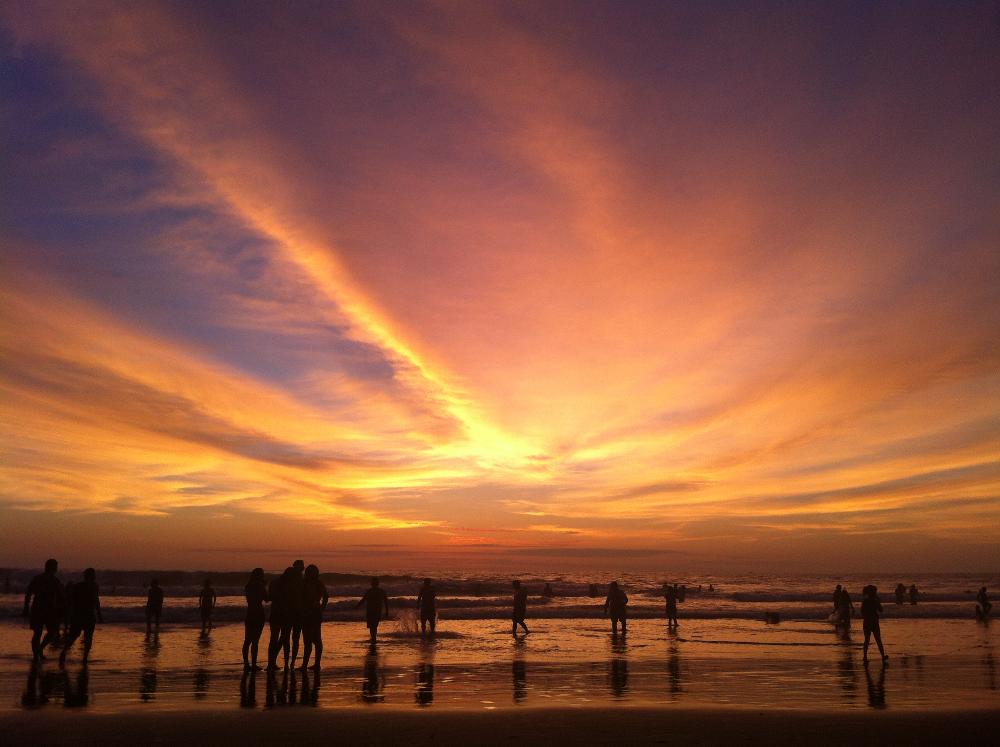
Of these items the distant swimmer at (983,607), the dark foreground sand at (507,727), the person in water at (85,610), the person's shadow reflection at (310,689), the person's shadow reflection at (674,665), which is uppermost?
the person in water at (85,610)

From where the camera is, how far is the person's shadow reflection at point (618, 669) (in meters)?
15.3

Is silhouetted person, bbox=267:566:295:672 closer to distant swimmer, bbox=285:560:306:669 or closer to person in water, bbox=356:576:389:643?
distant swimmer, bbox=285:560:306:669

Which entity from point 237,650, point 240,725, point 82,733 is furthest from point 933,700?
point 237,650

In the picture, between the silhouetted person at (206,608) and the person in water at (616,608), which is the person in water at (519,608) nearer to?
the person in water at (616,608)

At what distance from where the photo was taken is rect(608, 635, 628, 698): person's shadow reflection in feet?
50.1

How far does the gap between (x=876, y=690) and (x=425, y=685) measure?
9.53 meters

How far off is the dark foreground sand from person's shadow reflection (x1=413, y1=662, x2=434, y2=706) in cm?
166

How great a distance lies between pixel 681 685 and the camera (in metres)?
15.9

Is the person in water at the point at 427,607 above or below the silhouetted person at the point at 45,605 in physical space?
below

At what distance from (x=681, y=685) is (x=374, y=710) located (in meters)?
7.19

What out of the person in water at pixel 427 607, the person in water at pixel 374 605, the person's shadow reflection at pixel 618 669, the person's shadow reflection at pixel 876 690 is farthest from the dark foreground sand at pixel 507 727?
the person in water at pixel 427 607

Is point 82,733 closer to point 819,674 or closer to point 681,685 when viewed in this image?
point 681,685

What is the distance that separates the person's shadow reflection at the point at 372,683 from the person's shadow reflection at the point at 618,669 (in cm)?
464

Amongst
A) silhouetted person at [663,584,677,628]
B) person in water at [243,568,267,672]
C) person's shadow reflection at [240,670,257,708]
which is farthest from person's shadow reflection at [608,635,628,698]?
silhouetted person at [663,584,677,628]
